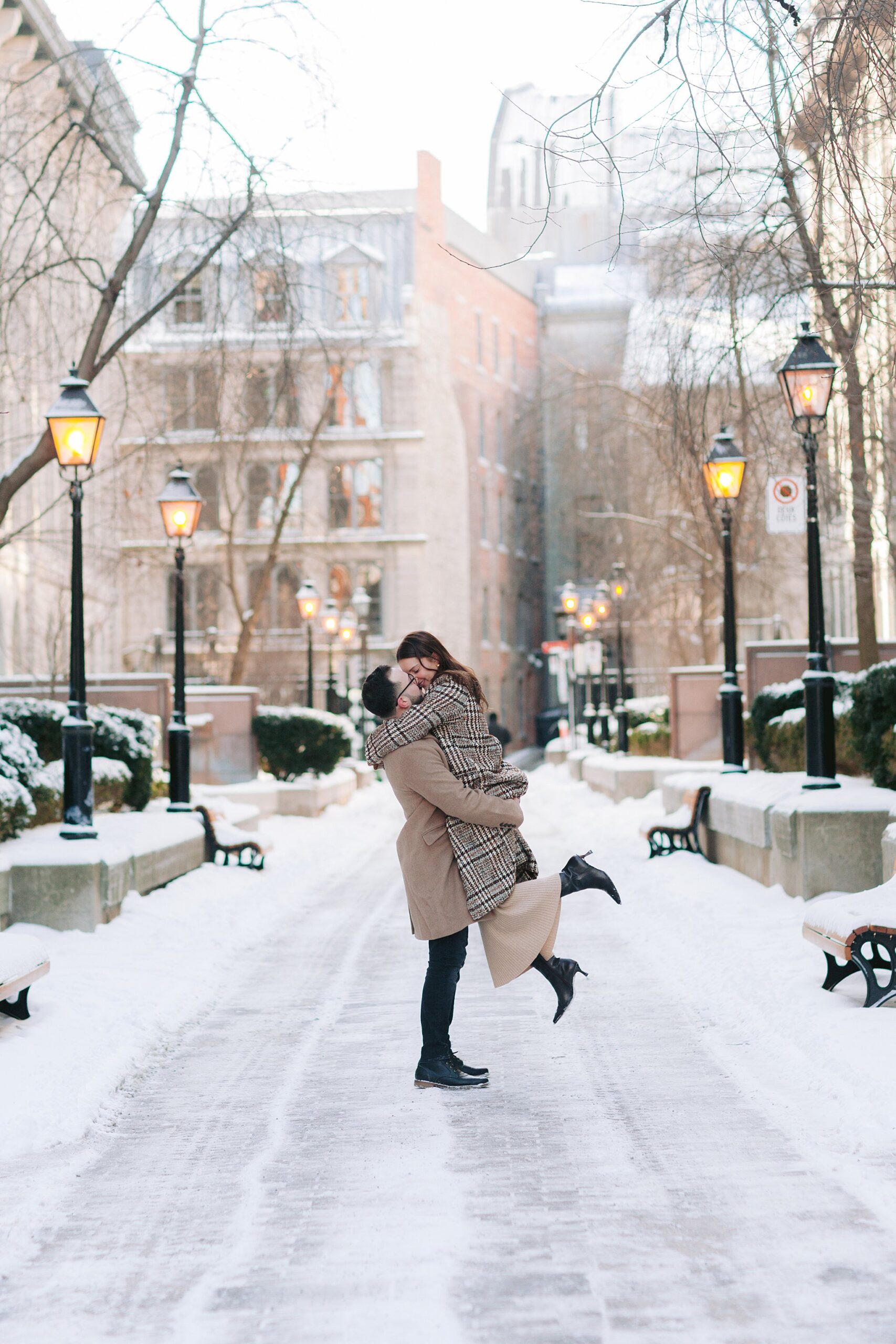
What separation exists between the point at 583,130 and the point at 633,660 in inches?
1947

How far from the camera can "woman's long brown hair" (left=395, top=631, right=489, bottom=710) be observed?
21.4 ft

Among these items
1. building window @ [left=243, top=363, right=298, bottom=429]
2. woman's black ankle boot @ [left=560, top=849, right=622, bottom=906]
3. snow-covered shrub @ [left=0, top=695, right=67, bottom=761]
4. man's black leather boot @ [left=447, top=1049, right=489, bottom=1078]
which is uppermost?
building window @ [left=243, top=363, right=298, bottom=429]

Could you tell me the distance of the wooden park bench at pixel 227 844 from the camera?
52.0 feet

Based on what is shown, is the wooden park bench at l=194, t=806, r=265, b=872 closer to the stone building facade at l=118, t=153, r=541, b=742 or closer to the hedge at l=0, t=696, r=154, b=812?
the hedge at l=0, t=696, r=154, b=812

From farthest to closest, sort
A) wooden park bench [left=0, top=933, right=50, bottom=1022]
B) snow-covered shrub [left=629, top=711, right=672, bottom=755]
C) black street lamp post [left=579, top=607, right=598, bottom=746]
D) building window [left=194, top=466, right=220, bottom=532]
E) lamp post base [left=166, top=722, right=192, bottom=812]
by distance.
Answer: building window [left=194, top=466, right=220, bottom=532] < black street lamp post [left=579, top=607, right=598, bottom=746] < snow-covered shrub [left=629, top=711, right=672, bottom=755] < lamp post base [left=166, top=722, right=192, bottom=812] < wooden park bench [left=0, top=933, right=50, bottom=1022]

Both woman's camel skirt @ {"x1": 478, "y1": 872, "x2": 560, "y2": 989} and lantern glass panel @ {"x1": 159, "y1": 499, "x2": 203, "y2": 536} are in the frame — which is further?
lantern glass panel @ {"x1": 159, "y1": 499, "x2": 203, "y2": 536}

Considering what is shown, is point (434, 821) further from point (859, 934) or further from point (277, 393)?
point (277, 393)

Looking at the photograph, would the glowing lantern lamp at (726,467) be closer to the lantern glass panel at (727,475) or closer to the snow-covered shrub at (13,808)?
the lantern glass panel at (727,475)

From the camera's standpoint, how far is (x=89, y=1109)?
638 centimetres

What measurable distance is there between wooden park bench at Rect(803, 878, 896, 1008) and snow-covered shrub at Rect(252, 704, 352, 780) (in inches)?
712

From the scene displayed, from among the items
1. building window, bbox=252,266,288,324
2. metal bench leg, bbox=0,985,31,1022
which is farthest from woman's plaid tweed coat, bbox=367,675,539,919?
building window, bbox=252,266,288,324

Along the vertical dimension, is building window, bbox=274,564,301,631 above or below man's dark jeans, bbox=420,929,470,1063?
above

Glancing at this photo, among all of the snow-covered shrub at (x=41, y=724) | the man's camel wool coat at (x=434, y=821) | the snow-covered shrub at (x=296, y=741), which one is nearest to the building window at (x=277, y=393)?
the snow-covered shrub at (x=41, y=724)

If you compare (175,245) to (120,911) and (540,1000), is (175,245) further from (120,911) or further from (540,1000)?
(540,1000)
